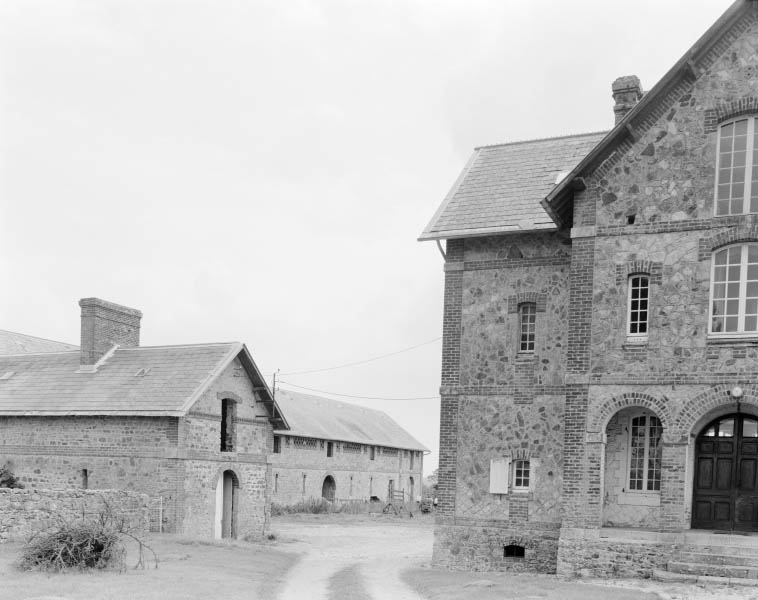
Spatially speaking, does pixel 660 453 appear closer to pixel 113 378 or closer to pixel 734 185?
pixel 734 185

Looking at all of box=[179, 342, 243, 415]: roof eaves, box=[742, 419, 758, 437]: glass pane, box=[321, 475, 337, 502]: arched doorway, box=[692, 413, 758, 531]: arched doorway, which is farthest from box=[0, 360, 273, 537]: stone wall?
box=[321, 475, 337, 502]: arched doorway

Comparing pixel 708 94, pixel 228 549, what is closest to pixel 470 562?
pixel 228 549

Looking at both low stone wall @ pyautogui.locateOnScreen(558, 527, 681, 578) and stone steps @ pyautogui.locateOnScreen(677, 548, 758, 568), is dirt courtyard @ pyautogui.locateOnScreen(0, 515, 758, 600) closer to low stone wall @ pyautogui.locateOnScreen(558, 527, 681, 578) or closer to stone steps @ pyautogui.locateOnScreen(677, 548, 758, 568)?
low stone wall @ pyautogui.locateOnScreen(558, 527, 681, 578)

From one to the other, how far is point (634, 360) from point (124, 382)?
63.0ft

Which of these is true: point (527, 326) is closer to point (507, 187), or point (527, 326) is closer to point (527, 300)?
point (527, 300)

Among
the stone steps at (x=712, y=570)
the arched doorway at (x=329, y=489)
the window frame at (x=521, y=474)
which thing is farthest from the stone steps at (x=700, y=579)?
the arched doorway at (x=329, y=489)

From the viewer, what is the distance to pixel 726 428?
2170 cm

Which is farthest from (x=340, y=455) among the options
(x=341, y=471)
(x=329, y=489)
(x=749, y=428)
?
(x=749, y=428)

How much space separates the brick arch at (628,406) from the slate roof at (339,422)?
99.9 ft

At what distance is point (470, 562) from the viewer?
24.4 meters

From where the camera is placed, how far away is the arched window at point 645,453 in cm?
2212

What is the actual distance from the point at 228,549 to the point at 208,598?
31.1 feet

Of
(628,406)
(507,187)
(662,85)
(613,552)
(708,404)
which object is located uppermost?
(662,85)

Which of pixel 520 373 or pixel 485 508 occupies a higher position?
pixel 520 373
